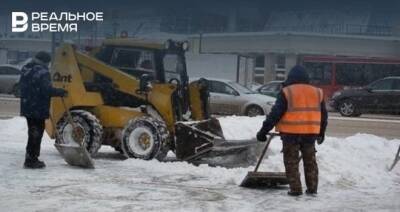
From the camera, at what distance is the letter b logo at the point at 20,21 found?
54.6 meters

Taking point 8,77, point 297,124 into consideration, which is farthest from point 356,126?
point 8,77

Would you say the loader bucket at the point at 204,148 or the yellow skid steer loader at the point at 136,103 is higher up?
the yellow skid steer loader at the point at 136,103

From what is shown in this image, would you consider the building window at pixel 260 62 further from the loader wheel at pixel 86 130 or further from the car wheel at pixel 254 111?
the loader wheel at pixel 86 130

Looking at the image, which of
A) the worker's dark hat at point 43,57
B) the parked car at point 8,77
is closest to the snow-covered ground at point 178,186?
the worker's dark hat at point 43,57

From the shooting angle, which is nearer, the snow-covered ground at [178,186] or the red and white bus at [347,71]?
the snow-covered ground at [178,186]

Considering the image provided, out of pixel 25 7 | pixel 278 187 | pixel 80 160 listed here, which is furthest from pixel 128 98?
pixel 25 7

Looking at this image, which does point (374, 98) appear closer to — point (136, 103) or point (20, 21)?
point (136, 103)

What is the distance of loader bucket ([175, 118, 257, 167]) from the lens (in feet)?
33.7

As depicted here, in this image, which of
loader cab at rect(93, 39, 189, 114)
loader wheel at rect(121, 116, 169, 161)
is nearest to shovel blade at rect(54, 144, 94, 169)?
loader wheel at rect(121, 116, 169, 161)

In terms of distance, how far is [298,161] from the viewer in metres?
8.23

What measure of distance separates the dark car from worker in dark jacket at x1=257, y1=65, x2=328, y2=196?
18950 millimetres

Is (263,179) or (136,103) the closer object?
(263,179)

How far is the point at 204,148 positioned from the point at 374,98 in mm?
17717

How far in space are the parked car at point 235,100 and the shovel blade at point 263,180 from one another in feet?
46.1
